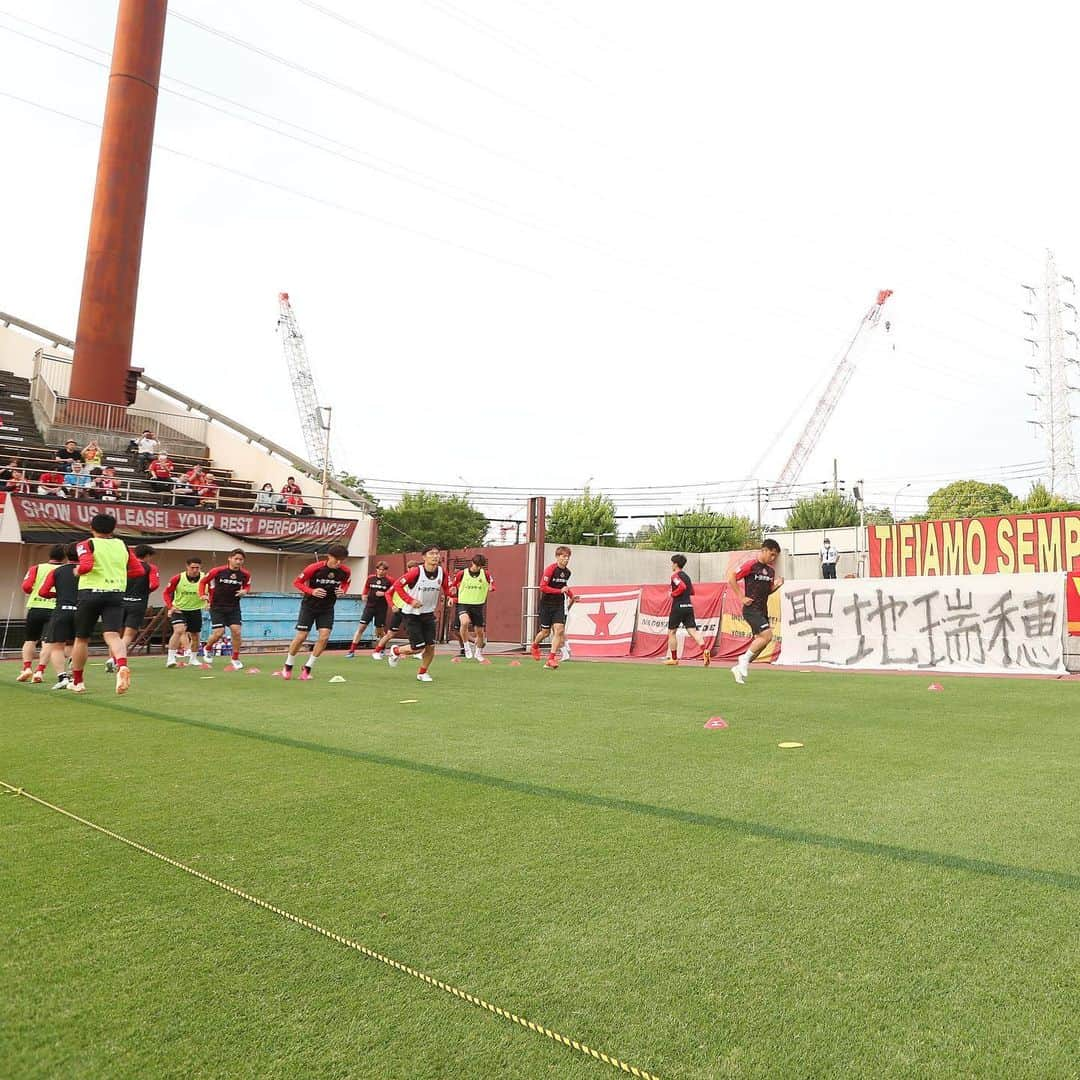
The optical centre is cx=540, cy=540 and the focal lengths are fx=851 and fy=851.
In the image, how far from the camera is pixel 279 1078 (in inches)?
75.7

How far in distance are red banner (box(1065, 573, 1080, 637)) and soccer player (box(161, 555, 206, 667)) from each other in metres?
14.8

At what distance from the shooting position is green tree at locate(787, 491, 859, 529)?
65312mm

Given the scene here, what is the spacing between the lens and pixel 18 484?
2270cm

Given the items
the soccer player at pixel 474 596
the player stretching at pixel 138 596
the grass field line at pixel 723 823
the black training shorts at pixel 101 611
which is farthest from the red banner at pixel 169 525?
the grass field line at pixel 723 823

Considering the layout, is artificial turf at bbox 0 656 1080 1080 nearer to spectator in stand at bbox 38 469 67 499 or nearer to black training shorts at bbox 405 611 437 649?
black training shorts at bbox 405 611 437 649

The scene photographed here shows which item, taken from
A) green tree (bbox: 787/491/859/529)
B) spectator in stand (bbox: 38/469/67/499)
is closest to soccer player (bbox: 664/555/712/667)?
spectator in stand (bbox: 38/469/67/499)

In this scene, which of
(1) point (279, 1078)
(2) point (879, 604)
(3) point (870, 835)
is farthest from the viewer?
(2) point (879, 604)

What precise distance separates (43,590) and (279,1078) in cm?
1112

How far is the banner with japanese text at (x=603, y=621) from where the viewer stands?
20531 millimetres

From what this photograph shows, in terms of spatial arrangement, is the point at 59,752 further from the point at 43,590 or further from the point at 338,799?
the point at 43,590

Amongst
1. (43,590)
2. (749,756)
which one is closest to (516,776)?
(749,756)

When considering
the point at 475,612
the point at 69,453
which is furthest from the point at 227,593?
the point at 69,453

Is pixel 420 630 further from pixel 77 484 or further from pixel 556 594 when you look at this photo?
pixel 77 484

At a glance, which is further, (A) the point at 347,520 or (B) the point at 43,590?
(A) the point at 347,520
